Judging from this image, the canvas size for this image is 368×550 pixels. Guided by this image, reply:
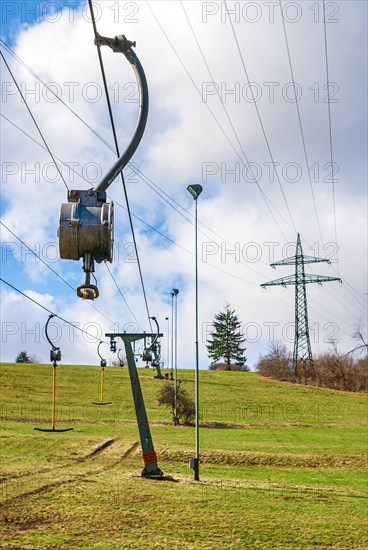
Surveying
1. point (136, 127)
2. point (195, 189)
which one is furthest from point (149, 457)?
point (136, 127)

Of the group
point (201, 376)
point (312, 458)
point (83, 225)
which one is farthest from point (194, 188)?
point (201, 376)

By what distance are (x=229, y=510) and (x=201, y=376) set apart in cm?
8637

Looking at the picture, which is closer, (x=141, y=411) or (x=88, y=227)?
(x=88, y=227)

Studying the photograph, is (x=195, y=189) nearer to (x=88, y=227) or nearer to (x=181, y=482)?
(x=181, y=482)

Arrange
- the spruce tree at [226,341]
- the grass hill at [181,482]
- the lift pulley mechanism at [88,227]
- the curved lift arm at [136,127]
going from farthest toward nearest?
the spruce tree at [226,341], the grass hill at [181,482], the curved lift arm at [136,127], the lift pulley mechanism at [88,227]

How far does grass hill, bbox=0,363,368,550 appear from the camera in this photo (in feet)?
51.5

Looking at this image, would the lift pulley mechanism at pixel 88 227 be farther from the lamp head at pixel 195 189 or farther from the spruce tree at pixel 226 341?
the spruce tree at pixel 226 341

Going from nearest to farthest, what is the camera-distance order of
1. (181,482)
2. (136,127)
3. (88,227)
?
1. (88,227)
2. (136,127)
3. (181,482)

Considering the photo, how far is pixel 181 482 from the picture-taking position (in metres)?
25.3

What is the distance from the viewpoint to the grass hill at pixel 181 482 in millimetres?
15695

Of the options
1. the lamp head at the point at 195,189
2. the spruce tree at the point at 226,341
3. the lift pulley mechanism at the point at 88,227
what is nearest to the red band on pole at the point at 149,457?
the lamp head at the point at 195,189

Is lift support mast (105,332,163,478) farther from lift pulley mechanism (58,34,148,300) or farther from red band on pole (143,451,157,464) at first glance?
lift pulley mechanism (58,34,148,300)

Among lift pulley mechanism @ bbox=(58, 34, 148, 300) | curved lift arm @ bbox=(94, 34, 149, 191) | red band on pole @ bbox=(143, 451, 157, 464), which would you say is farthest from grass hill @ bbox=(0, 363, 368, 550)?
curved lift arm @ bbox=(94, 34, 149, 191)

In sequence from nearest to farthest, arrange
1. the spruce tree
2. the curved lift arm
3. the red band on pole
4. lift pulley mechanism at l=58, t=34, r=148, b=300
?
lift pulley mechanism at l=58, t=34, r=148, b=300
the curved lift arm
the red band on pole
the spruce tree
